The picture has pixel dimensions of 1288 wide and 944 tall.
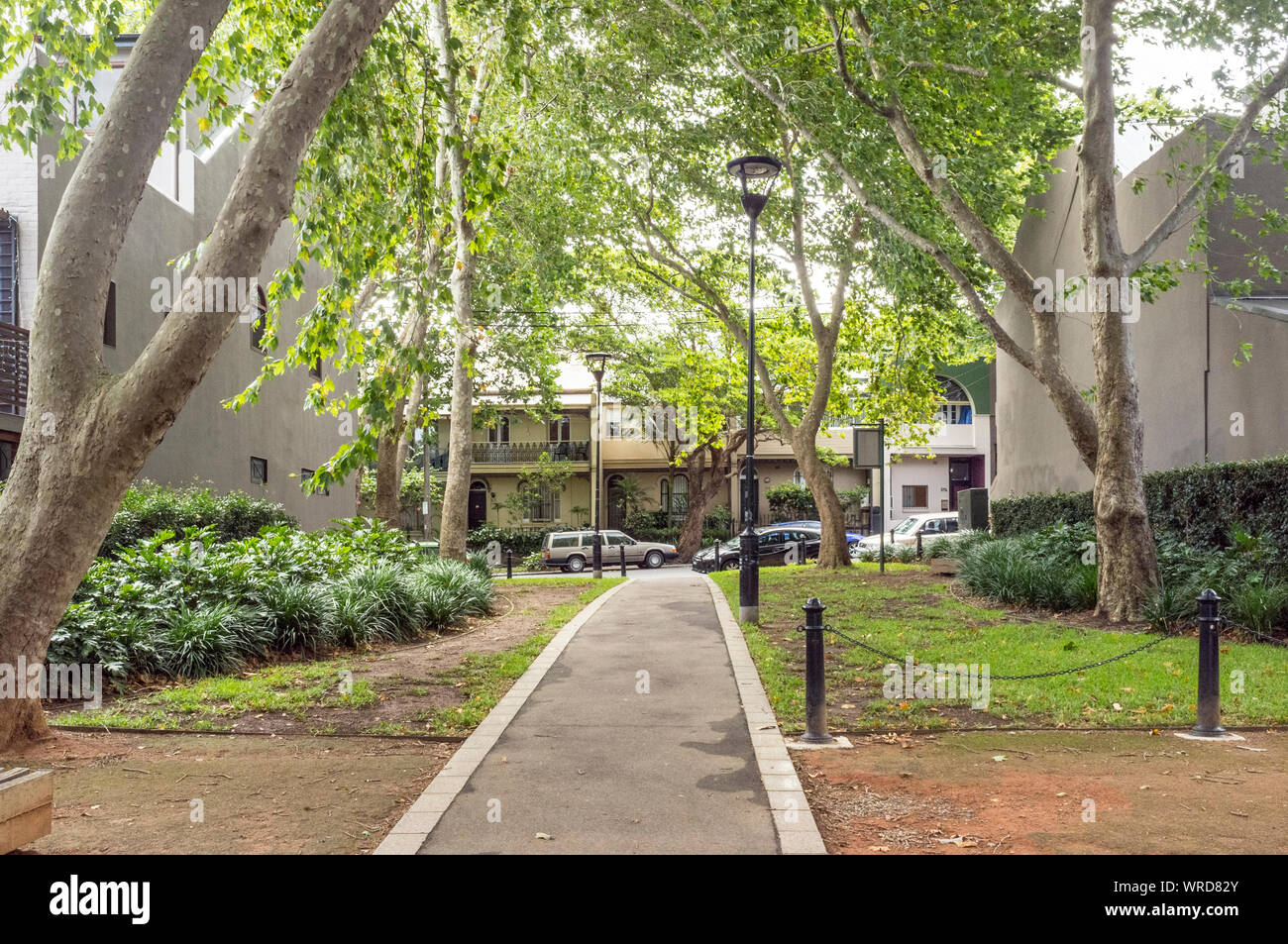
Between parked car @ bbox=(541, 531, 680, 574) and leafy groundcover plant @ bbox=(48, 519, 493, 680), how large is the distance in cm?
2180

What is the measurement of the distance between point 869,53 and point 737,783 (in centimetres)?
1032

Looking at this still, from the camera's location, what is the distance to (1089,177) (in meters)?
12.0

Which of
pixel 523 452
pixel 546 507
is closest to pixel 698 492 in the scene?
pixel 546 507

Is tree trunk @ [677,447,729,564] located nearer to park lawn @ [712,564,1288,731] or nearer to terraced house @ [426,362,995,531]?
terraced house @ [426,362,995,531]

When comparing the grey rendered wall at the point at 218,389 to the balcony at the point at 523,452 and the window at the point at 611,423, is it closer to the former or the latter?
the balcony at the point at 523,452

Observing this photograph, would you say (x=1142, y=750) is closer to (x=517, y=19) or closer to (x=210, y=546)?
(x=517, y=19)

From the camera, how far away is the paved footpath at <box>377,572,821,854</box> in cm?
477

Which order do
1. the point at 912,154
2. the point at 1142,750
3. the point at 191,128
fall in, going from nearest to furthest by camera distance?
the point at 1142,750 → the point at 912,154 → the point at 191,128

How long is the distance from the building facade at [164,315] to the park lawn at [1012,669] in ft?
28.4

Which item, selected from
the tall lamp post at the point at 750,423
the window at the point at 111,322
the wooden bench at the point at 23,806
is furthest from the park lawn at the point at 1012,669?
the window at the point at 111,322

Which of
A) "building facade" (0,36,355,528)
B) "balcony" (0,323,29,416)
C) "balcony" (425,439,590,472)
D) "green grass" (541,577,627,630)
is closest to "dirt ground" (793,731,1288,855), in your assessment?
"green grass" (541,577,627,630)

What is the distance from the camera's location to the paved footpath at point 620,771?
188 inches

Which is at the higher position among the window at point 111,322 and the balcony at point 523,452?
the window at point 111,322

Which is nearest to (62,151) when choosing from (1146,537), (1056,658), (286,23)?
(286,23)
